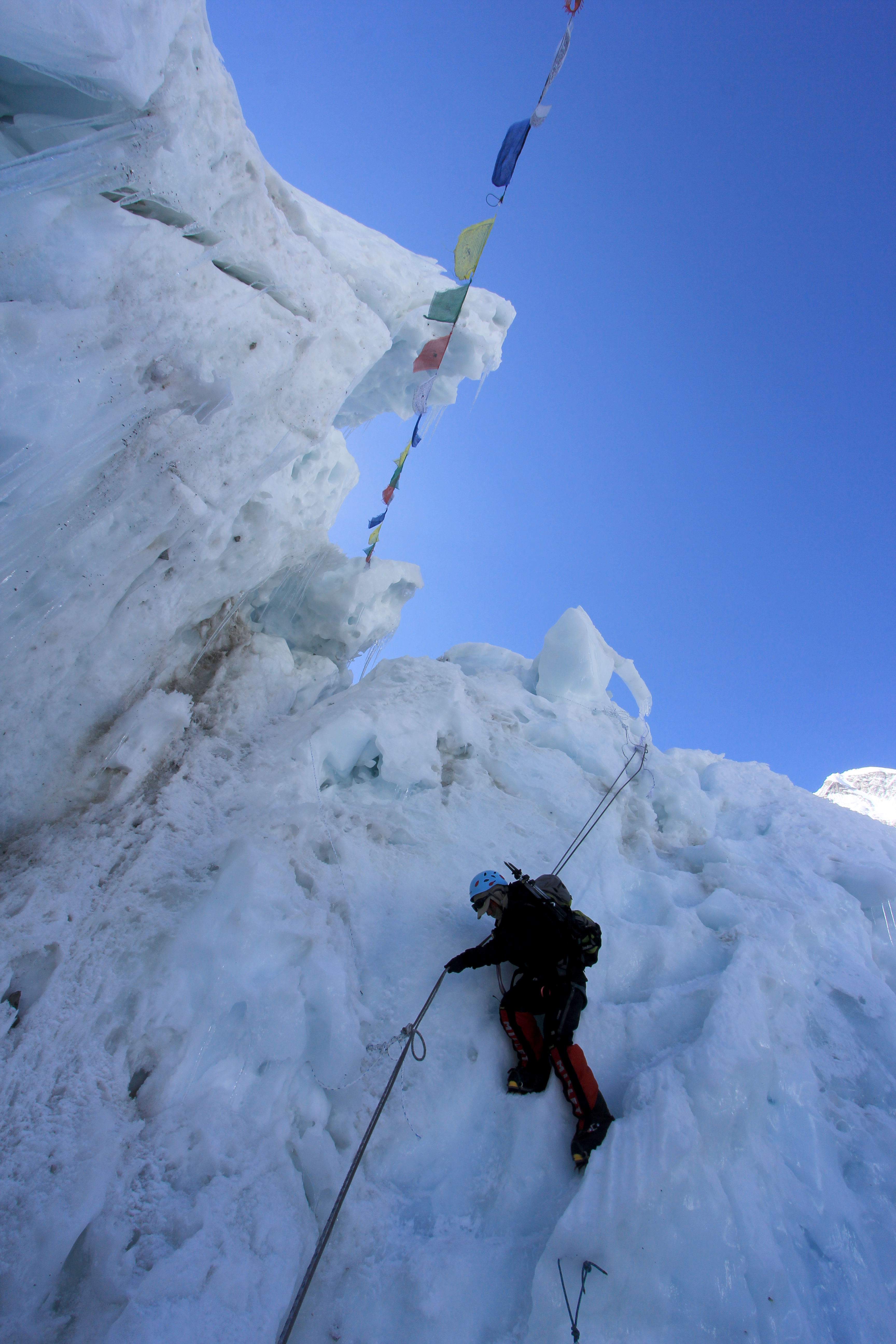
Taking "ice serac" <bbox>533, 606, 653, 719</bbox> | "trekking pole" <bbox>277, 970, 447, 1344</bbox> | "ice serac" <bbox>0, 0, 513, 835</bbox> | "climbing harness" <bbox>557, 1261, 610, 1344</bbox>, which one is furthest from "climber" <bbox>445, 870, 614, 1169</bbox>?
"ice serac" <bbox>533, 606, 653, 719</bbox>

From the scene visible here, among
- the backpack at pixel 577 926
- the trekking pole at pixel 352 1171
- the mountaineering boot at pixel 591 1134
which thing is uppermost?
the backpack at pixel 577 926

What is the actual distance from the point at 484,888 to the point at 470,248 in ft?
25.6

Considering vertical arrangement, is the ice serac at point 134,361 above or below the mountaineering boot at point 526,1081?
above

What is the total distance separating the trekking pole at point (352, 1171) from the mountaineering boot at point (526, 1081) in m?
0.60

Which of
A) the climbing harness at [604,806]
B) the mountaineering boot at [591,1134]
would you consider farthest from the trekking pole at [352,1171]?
the climbing harness at [604,806]

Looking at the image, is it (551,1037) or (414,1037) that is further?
(414,1037)

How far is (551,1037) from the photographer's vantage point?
155 inches

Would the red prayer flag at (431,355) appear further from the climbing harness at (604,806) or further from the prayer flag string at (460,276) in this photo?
the climbing harness at (604,806)

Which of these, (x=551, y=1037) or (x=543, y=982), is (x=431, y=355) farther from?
(x=551, y=1037)

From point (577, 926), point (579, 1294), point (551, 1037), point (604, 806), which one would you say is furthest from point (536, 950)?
point (604, 806)

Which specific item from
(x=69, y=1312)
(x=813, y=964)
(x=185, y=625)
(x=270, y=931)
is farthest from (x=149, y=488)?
(x=813, y=964)

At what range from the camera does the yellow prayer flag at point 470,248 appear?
731cm

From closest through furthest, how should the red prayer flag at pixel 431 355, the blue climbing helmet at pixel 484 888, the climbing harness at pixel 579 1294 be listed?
the climbing harness at pixel 579 1294 → the blue climbing helmet at pixel 484 888 → the red prayer flag at pixel 431 355

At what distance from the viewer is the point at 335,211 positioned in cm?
802
